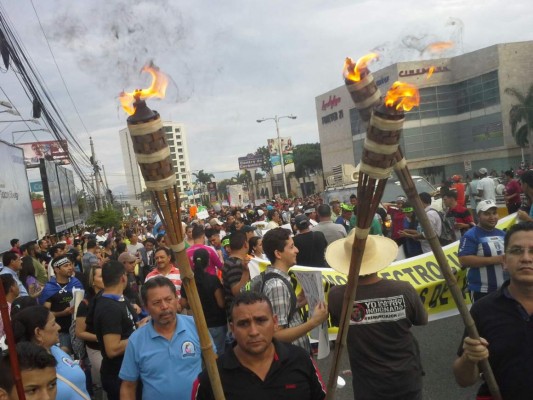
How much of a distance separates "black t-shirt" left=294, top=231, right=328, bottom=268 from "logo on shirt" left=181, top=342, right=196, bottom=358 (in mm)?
4148

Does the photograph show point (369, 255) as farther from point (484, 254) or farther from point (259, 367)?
point (484, 254)

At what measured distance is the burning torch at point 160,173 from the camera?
6.77 feet

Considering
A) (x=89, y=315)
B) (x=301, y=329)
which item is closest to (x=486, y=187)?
(x=301, y=329)

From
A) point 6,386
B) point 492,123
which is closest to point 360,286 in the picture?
point 6,386

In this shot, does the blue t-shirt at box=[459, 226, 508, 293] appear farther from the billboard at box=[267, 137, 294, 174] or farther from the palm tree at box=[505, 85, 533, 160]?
the billboard at box=[267, 137, 294, 174]

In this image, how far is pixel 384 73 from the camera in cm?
4325

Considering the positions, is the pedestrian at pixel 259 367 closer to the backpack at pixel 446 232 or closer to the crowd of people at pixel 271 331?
the crowd of people at pixel 271 331

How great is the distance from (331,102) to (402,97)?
59.9m

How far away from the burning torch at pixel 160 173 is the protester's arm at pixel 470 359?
122 cm

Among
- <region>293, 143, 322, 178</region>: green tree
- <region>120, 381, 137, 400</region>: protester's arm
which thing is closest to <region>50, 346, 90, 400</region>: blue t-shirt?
<region>120, 381, 137, 400</region>: protester's arm

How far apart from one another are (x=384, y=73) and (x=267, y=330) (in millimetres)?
43284

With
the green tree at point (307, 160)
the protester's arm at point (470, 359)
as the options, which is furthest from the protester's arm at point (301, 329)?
the green tree at point (307, 160)

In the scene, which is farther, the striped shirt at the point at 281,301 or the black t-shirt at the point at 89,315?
the black t-shirt at the point at 89,315

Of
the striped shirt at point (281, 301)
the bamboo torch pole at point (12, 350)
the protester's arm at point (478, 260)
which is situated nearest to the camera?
the bamboo torch pole at point (12, 350)
